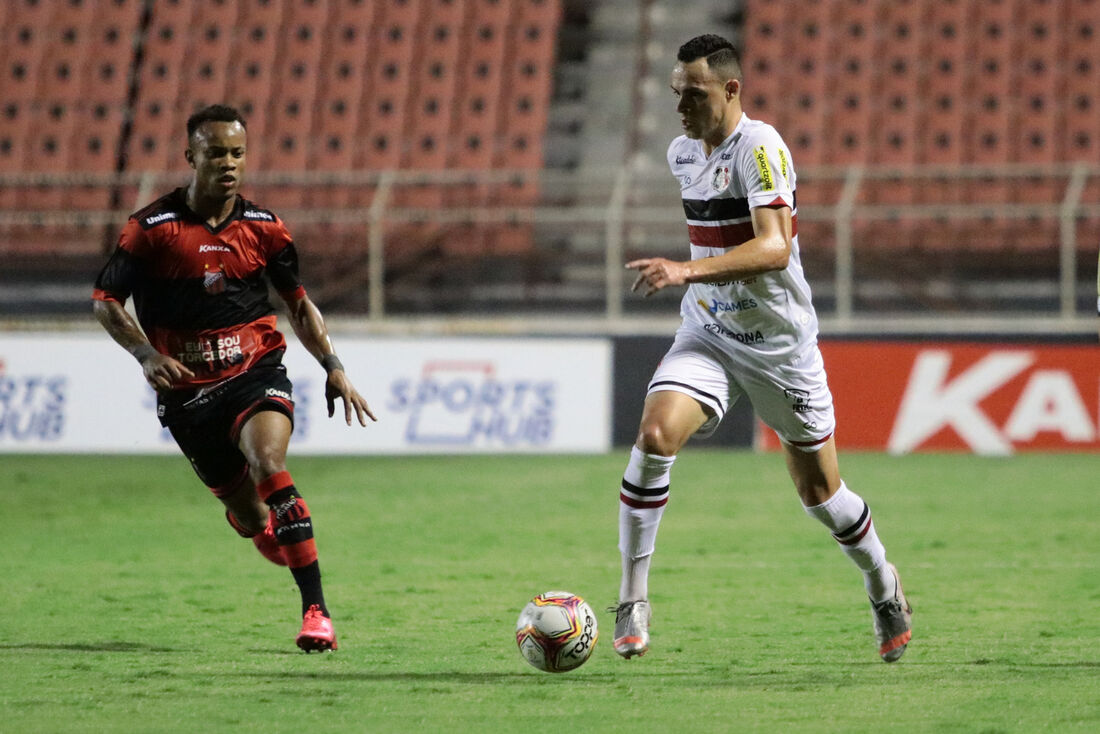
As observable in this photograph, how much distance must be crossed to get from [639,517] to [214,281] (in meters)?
2.00

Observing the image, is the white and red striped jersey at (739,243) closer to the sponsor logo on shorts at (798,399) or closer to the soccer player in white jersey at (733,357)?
the soccer player in white jersey at (733,357)

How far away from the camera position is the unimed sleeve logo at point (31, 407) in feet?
47.8

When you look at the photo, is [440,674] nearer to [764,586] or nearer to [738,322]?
[738,322]

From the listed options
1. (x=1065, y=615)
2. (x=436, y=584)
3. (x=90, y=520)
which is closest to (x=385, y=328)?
(x=90, y=520)

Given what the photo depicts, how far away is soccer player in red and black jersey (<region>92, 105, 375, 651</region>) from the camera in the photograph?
5910 millimetres

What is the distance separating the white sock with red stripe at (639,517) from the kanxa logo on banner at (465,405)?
9.20 metres

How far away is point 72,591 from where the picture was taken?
7.29 metres

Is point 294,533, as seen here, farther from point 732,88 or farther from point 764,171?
point 732,88

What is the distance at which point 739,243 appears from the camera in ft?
18.2

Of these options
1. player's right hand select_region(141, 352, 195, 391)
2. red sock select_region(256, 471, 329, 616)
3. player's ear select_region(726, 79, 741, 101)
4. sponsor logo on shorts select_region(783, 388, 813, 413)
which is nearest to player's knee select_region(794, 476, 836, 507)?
sponsor logo on shorts select_region(783, 388, 813, 413)

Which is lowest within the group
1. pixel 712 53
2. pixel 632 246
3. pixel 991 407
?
pixel 991 407

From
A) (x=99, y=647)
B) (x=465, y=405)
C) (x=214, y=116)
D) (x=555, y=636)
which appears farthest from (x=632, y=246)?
(x=555, y=636)

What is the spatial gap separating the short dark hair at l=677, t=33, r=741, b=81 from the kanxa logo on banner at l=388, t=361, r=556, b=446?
30.7 feet

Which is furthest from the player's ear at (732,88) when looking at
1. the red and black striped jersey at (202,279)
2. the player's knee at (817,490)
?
the red and black striped jersey at (202,279)
